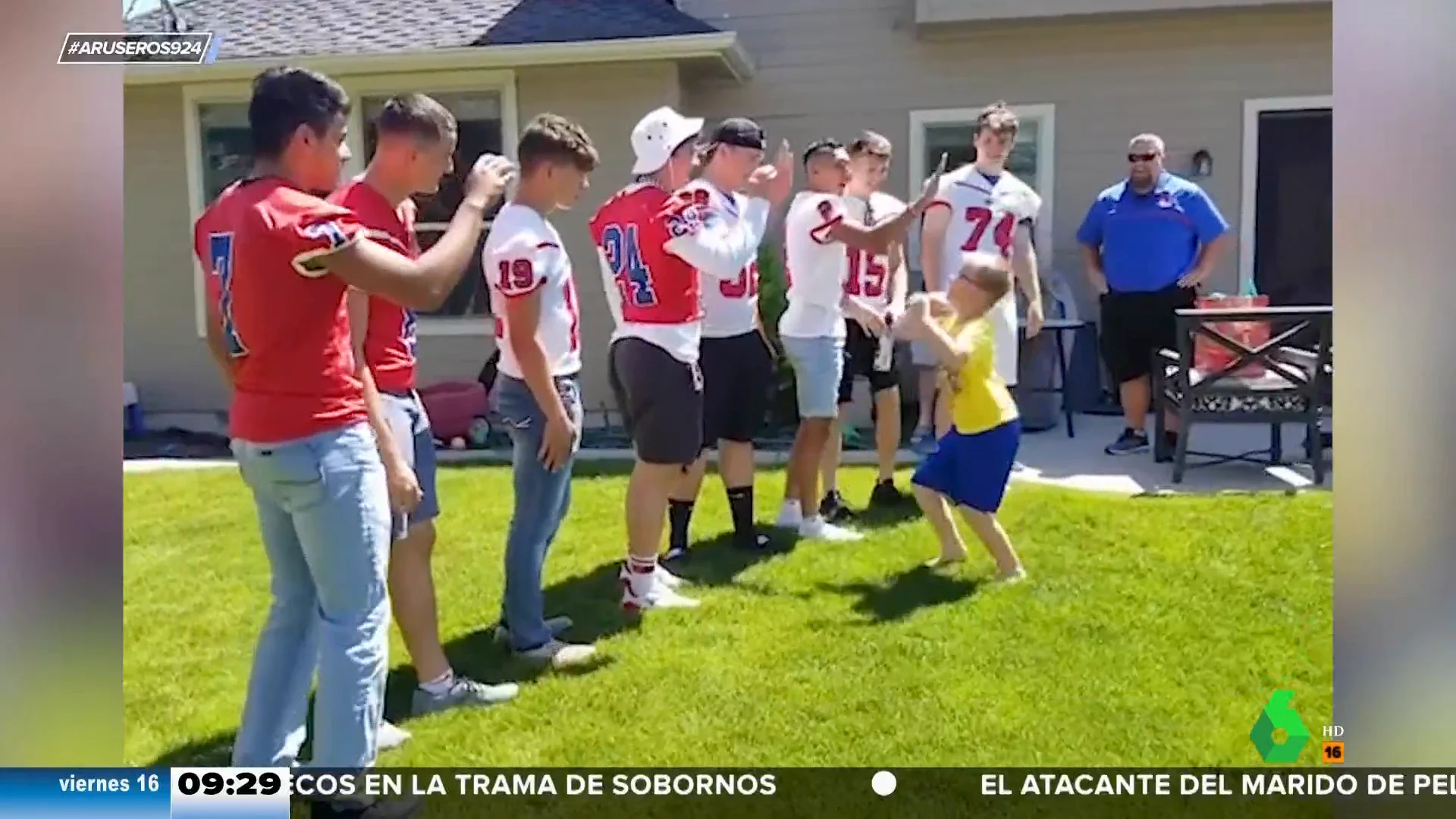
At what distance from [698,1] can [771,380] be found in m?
A: 1.30

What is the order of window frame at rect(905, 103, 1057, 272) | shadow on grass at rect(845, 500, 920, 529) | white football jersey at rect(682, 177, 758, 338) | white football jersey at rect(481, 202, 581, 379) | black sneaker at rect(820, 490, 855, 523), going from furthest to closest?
window frame at rect(905, 103, 1057, 272) → black sneaker at rect(820, 490, 855, 523) → shadow on grass at rect(845, 500, 920, 529) → white football jersey at rect(682, 177, 758, 338) → white football jersey at rect(481, 202, 581, 379)

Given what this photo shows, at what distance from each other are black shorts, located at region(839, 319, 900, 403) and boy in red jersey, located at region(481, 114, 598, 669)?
1503 mm

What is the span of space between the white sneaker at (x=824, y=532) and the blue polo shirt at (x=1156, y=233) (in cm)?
131

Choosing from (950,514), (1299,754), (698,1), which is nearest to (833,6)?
(698,1)

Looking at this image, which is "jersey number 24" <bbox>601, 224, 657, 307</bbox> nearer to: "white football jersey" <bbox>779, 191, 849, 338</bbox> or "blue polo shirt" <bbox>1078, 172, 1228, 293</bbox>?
"white football jersey" <bbox>779, 191, 849, 338</bbox>

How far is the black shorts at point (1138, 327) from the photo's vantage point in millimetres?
3908

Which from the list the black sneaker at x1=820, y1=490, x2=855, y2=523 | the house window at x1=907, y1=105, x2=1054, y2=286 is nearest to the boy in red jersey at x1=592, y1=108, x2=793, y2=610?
the black sneaker at x1=820, y1=490, x2=855, y2=523

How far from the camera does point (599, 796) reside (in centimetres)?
212

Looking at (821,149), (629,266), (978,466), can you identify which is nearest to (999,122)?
(821,149)

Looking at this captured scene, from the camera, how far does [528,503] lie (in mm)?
2826

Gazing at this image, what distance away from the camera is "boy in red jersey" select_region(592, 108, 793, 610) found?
9.86 feet

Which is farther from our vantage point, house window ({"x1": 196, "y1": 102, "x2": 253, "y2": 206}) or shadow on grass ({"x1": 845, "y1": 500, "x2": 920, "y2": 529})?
house window ({"x1": 196, "y1": 102, "x2": 253, "y2": 206})

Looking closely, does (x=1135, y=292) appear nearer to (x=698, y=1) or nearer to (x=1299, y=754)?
(x=698, y=1)

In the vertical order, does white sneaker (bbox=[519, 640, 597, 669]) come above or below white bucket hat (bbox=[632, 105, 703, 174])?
below
